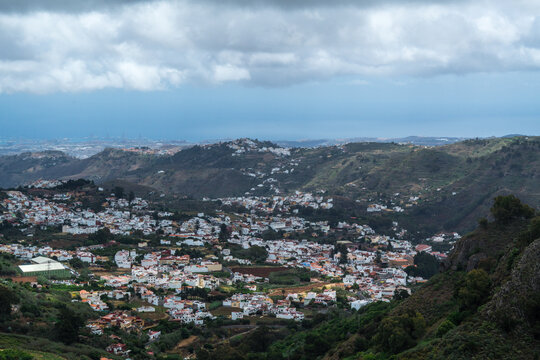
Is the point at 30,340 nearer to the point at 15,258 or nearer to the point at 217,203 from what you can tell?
the point at 15,258

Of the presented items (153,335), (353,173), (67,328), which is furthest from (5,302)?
(353,173)

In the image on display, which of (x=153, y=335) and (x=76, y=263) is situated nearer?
(x=153, y=335)

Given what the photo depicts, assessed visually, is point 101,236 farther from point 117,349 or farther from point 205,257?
point 117,349

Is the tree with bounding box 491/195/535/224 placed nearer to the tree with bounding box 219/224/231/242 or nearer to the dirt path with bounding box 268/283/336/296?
the dirt path with bounding box 268/283/336/296

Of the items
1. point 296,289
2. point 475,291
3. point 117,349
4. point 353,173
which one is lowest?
point 296,289

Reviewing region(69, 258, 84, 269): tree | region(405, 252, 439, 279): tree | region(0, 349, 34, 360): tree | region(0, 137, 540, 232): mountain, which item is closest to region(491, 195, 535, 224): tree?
region(0, 349, 34, 360): tree

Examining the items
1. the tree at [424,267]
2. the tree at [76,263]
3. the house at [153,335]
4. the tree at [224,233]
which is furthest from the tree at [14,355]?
the tree at [224,233]

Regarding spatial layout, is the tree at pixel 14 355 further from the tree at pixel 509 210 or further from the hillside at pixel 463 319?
the tree at pixel 509 210

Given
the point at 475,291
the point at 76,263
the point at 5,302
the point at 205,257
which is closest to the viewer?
the point at 475,291
